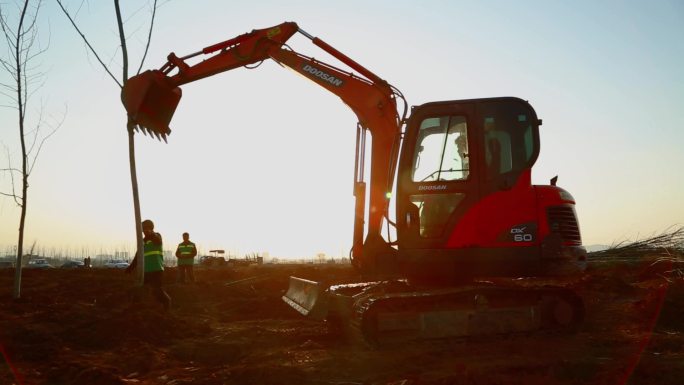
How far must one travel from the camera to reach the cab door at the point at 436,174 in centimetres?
800

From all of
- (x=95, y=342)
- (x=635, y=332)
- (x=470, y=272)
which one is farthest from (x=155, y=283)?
(x=635, y=332)

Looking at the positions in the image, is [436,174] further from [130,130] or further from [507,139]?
[130,130]

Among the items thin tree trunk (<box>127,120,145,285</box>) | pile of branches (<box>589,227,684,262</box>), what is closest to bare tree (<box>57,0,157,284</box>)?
thin tree trunk (<box>127,120,145,285</box>)

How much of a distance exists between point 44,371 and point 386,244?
511 cm

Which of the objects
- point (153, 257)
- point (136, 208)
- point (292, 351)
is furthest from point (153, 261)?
point (292, 351)

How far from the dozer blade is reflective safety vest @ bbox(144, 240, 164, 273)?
9.18 feet

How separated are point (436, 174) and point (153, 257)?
643cm

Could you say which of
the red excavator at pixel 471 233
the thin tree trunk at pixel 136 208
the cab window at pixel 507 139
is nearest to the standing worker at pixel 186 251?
the thin tree trunk at pixel 136 208

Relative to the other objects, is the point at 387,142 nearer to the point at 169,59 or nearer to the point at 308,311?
the point at 308,311

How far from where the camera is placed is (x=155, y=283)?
1174cm

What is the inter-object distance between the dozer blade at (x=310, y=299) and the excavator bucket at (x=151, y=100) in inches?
155

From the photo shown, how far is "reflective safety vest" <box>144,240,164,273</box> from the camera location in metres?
11.6

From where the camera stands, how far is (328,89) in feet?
33.2

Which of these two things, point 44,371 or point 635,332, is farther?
point 635,332
